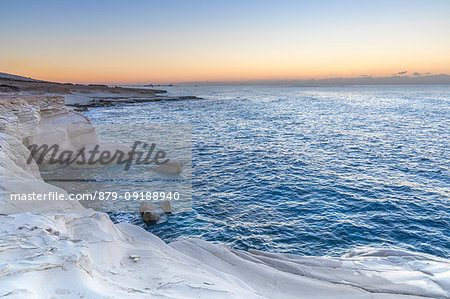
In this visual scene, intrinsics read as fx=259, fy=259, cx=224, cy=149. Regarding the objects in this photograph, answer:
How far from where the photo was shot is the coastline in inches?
214

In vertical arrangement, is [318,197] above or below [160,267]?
below

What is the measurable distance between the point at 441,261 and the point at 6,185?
15.3m

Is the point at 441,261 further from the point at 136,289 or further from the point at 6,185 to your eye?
the point at 6,185

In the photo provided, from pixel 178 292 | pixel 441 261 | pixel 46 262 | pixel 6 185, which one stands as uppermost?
pixel 6 185

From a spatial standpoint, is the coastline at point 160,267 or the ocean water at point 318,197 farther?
the ocean water at point 318,197

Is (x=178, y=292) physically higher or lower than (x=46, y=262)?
lower

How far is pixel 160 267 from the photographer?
23.1ft

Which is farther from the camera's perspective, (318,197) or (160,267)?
(318,197)

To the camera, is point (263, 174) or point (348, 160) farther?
point (348, 160)

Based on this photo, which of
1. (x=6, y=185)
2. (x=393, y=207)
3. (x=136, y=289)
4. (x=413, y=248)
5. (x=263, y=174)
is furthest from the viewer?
(x=263, y=174)

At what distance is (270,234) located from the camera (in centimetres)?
1180

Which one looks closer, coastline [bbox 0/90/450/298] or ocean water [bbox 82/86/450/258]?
coastline [bbox 0/90/450/298]

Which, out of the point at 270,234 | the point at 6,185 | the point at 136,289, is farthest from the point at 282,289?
the point at 6,185

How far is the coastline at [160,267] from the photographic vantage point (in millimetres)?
5434
